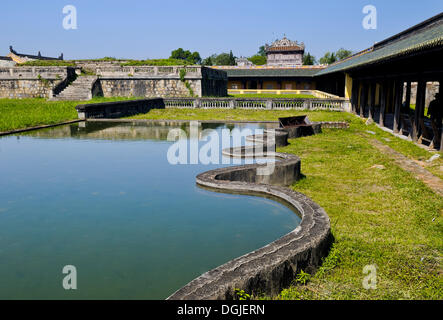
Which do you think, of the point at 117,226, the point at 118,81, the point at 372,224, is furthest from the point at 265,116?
the point at 117,226

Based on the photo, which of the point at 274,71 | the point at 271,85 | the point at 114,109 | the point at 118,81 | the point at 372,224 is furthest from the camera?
the point at 271,85

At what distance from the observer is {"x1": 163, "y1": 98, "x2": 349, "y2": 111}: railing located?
23516 millimetres

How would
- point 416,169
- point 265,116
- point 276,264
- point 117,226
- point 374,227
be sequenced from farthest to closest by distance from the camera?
point 265,116, point 416,169, point 374,227, point 117,226, point 276,264

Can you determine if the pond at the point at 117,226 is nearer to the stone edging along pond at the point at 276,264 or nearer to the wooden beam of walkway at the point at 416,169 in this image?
the stone edging along pond at the point at 276,264

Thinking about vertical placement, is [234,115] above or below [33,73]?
below

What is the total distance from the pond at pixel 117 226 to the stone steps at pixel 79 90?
67.6 feet

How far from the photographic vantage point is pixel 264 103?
2406 cm

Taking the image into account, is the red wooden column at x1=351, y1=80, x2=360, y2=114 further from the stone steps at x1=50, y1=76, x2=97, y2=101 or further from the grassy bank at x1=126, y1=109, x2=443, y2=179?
the stone steps at x1=50, y1=76, x2=97, y2=101

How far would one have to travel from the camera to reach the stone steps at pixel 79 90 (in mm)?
27625

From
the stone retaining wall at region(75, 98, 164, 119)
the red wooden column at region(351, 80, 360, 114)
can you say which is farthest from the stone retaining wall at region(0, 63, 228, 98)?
the red wooden column at region(351, 80, 360, 114)

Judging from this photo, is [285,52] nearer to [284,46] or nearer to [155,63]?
[284,46]

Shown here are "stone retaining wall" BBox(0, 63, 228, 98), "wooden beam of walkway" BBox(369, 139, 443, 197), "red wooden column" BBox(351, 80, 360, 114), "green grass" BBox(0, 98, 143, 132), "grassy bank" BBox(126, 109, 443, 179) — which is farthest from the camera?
"stone retaining wall" BBox(0, 63, 228, 98)

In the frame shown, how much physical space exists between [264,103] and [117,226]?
20.4m

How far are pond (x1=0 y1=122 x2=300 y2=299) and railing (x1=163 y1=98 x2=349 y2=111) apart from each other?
16.1 m
